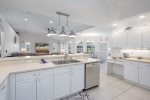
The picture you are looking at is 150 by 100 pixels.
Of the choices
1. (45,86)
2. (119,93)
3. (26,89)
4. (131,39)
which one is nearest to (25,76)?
(26,89)

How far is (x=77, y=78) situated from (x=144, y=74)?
2.25 metres

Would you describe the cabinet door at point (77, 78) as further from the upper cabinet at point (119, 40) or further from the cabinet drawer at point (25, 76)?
the upper cabinet at point (119, 40)

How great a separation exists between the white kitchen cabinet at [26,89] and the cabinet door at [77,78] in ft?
3.21

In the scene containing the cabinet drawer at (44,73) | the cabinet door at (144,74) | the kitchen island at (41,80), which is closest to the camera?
→ the kitchen island at (41,80)

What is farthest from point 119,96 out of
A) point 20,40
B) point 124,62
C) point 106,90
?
point 20,40

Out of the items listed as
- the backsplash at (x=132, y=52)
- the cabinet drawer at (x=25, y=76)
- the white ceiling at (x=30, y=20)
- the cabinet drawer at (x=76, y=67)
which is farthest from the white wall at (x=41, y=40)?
the cabinet drawer at (x=25, y=76)

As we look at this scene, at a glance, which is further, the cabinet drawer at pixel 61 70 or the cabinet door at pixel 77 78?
the cabinet door at pixel 77 78

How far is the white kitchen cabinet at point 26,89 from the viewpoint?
5.83 feet

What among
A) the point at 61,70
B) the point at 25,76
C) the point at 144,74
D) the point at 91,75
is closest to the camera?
the point at 25,76

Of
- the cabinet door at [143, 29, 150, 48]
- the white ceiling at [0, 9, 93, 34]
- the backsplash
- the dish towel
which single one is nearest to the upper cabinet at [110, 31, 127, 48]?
the backsplash

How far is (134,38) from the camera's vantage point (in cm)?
356

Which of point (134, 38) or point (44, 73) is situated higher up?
point (134, 38)

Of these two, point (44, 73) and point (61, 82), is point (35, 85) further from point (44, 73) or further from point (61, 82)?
point (61, 82)

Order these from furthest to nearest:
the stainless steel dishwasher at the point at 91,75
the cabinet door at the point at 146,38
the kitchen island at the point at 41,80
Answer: the cabinet door at the point at 146,38, the stainless steel dishwasher at the point at 91,75, the kitchen island at the point at 41,80
